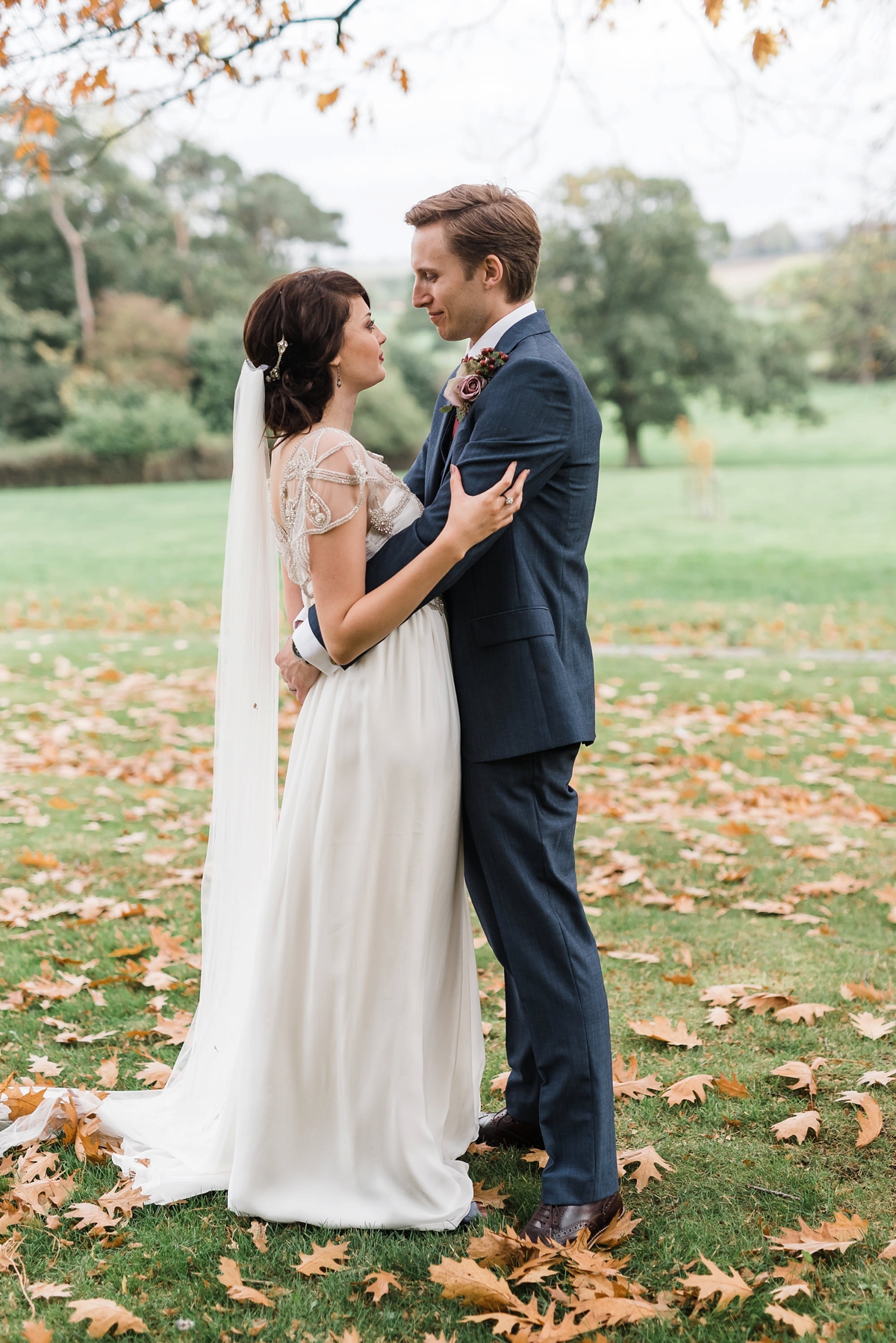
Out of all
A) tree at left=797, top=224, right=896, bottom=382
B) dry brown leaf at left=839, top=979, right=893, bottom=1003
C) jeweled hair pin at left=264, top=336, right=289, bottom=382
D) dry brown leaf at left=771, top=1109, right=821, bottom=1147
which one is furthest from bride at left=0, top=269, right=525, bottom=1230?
tree at left=797, top=224, right=896, bottom=382

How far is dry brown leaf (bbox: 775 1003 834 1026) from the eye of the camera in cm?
406

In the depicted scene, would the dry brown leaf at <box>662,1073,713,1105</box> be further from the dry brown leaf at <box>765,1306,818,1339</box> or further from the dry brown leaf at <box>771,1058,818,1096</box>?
the dry brown leaf at <box>765,1306,818,1339</box>

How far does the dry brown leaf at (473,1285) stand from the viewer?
8.45 feet

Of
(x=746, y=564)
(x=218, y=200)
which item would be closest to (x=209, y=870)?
(x=746, y=564)

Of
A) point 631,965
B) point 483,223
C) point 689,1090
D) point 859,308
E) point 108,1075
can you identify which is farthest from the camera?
point 859,308

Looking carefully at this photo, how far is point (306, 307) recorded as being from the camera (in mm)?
2885

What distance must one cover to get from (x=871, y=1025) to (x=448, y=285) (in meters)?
2.84

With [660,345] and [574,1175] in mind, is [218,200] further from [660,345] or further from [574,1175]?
[574,1175]

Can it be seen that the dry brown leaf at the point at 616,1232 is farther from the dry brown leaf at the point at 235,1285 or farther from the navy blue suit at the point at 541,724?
the dry brown leaf at the point at 235,1285

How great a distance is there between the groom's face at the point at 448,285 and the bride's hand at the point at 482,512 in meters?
0.42

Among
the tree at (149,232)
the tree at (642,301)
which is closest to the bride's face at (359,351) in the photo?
the tree at (149,232)

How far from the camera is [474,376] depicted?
109 inches

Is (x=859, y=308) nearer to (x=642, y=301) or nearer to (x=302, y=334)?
(x=642, y=301)

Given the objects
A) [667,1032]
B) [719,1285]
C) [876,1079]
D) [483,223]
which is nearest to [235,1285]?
[719,1285]
